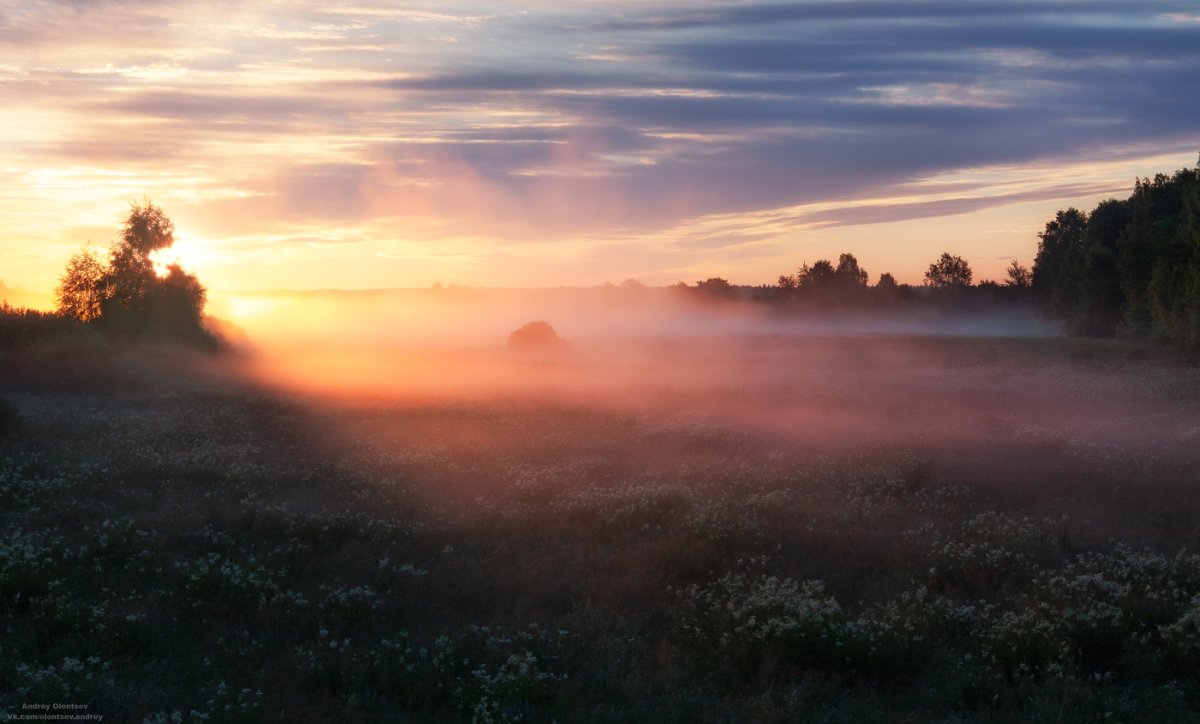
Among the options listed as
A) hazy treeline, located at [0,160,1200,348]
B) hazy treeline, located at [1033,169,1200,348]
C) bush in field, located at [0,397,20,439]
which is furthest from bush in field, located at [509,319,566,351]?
bush in field, located at [0,397,20,439]

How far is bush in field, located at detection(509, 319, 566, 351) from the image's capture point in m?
66.1

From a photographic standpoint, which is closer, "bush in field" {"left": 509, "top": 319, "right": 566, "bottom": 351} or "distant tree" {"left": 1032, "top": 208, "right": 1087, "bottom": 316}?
"bush in field" {"left": 509, "top": 319, "right": 566, "bottom": 351}

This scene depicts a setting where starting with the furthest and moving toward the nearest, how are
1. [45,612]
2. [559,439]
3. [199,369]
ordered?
[199,369], [559,439], [45,612]

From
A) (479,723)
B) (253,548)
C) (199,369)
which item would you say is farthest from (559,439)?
(199,369)

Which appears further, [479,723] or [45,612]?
[45,612]

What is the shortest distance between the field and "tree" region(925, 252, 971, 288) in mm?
91611

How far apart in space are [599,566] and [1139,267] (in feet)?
191

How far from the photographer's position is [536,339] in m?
66.9

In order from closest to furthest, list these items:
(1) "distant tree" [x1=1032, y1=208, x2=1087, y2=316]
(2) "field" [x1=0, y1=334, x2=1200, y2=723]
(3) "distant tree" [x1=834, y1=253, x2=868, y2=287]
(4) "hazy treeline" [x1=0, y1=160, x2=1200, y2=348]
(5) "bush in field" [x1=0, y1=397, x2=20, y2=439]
Answer: (2) "field" [x1=0, y1=334, x2=1200, y2=723]
(5) "bush in field" [x1=0, y1=397, x2=20, y2=439]
(4) "hazy treeline" [x1=0, y1=160, x2=1200, y2=348]
(1) "distant tree" [x1=1032, y1=208, x2=1087, y2=316]
(3) "distant tree" [x1=834, y1=253, x2=868, y2=287]

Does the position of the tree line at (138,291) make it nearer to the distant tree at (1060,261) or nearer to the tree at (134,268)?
the tree at (134,268)

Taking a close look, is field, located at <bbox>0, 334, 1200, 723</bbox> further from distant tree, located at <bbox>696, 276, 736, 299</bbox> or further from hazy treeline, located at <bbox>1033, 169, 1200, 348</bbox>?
distant tree, located at <bbox>696, 276, 736, 299</bbox>

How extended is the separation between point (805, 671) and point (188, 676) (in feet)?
19.6

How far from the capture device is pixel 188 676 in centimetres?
867

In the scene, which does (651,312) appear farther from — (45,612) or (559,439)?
(45,612)
